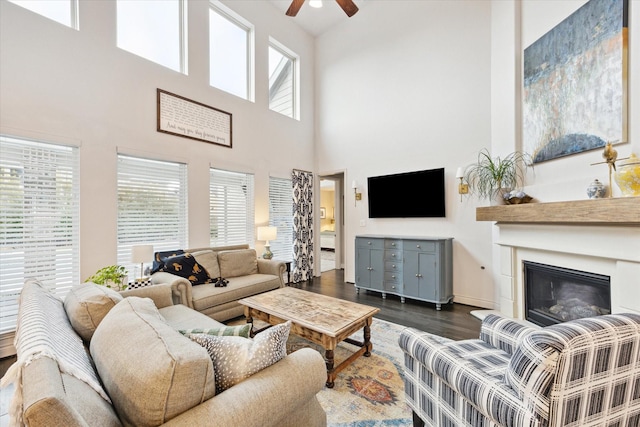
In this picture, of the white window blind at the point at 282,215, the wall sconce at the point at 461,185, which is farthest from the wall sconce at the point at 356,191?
the wall sconce at the point at 461,185

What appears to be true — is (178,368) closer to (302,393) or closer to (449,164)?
(302,393)

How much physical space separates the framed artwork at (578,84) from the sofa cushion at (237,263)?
12.6 ft

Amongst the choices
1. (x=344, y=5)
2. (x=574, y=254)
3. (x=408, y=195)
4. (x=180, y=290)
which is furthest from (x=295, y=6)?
(x=574, y=254)

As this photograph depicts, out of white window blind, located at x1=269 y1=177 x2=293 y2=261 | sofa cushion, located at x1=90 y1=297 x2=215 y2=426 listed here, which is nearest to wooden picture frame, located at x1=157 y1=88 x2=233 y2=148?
white window blind, located at x1=269 y1=177 x2=293 y2=261

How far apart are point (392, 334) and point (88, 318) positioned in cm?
264

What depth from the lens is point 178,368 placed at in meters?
0.87

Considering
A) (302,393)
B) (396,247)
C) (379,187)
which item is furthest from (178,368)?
(379,187)

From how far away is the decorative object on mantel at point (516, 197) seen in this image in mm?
3059

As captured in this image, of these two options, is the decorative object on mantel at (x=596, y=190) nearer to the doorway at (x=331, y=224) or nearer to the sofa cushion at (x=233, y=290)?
the sofa cushion at (x=233, y=290)

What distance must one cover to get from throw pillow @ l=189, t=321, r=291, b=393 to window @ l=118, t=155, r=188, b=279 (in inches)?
113

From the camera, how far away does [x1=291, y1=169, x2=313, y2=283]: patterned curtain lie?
17.7 feet

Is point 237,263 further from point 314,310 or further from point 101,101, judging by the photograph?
point 101,101

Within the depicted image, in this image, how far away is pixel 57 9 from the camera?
291 cm

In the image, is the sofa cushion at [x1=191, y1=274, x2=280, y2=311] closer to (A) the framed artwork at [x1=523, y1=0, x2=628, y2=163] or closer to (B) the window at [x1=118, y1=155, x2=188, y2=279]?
(B) the window at [x1=118, y1=155, x2=188, y2=279]
